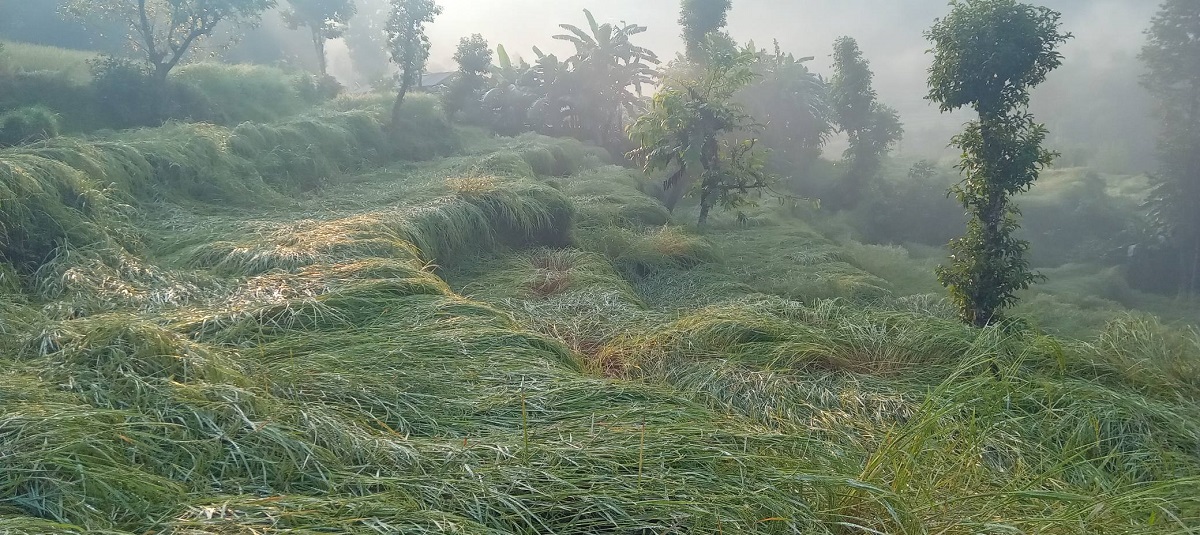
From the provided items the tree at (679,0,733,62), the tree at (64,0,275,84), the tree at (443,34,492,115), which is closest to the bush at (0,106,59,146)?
the tree at (64,0,275,84)

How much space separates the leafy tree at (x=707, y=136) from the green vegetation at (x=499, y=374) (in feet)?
5.37

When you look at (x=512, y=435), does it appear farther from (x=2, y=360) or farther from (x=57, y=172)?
(x=57, y=172)

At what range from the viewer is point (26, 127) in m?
8.24

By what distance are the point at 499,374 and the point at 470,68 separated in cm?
1939

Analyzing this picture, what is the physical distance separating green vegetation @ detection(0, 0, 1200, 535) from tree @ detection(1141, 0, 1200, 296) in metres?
8.36

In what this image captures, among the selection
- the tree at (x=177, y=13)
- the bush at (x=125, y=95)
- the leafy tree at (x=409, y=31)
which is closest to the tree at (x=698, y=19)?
the leafy tree at (x=409, y=31)

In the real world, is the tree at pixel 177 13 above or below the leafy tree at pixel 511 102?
above

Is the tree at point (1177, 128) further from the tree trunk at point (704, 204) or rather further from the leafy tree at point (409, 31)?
the leafy tree at point (409, 31)

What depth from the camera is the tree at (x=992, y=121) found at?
18.2ft

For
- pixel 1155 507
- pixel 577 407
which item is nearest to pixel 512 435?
pixel 577 407

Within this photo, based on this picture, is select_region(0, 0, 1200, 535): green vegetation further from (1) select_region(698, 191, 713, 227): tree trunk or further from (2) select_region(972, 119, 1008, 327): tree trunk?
(1) select_region(698, 191, 713, 227): tree trunk

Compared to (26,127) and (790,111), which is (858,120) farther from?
(26,127)

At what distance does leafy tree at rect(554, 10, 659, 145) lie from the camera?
21844 millimetres

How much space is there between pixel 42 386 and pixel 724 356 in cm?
280
